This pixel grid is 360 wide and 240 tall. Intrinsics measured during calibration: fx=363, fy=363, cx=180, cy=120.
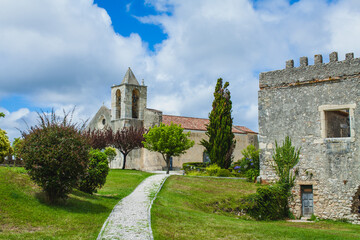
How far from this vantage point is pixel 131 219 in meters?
12.5

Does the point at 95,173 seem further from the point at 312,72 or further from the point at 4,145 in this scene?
the point at 312,72

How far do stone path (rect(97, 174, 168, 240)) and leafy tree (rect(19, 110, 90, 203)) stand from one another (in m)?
2.06

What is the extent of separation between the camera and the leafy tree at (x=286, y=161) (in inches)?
778

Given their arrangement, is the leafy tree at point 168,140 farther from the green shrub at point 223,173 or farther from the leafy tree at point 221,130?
the green shrub at point 223,173

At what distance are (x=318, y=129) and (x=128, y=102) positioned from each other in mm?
26998

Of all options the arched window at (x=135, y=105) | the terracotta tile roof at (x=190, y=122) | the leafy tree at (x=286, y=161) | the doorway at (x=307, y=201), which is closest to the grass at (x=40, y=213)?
the leafy tree at (x=286, y=161)

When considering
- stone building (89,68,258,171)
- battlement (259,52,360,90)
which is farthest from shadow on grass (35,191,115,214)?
stone building (89,68,258,171)

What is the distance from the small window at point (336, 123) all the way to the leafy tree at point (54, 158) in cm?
1306

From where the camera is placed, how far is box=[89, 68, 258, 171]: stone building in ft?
136

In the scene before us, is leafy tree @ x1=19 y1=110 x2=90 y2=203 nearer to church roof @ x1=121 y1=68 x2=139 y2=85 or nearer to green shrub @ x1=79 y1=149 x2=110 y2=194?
green shrub @ x1=79 y1=149 x2=110 y2=194

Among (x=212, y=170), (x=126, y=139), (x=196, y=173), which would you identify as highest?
(x=126, y=139)

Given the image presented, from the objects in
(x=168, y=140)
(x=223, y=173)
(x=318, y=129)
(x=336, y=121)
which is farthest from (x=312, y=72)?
(x=168, y=140)

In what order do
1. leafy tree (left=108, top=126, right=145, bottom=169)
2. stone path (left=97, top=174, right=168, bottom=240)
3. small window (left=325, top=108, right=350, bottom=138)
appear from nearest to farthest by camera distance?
stone path (left=97, top=174, right=168, bottom=240), small window (left=325, top=108, right=350, bottom=138), leafy tree (left=108, top=126, right=145, bottom=169)

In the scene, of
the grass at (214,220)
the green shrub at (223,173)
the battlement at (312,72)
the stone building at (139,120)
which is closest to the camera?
the grass at (214,220)
